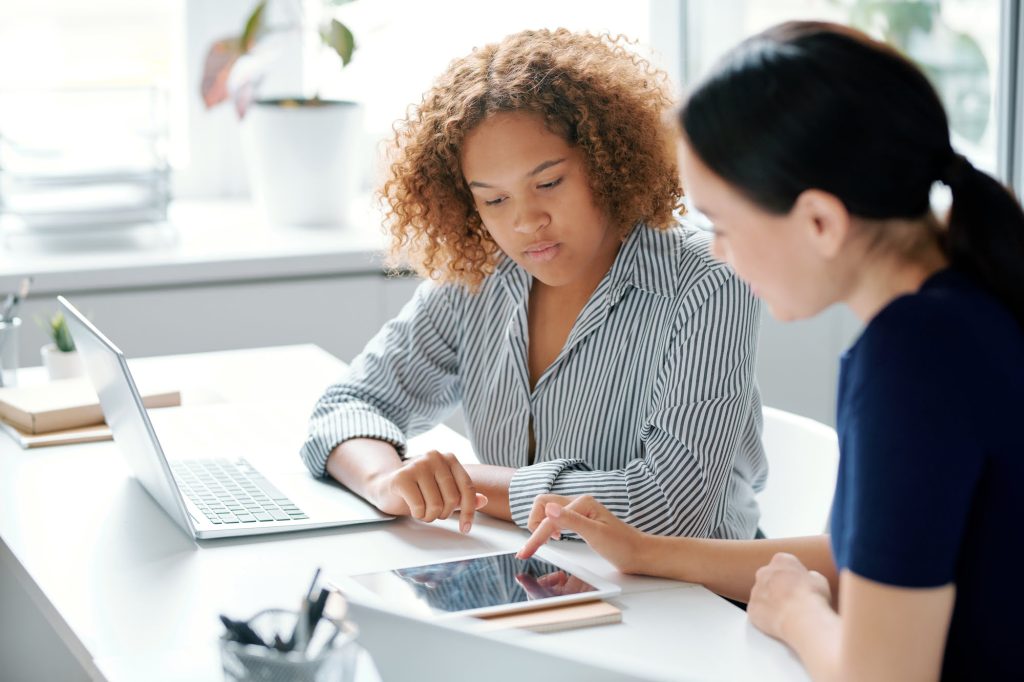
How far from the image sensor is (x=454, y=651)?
0.85 m

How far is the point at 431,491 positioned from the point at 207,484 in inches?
12.8

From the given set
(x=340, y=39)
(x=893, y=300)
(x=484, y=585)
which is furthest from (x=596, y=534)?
(x=340, y=39)

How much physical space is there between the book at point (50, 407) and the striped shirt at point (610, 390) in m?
0.38

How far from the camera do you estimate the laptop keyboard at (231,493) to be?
1.45 meters

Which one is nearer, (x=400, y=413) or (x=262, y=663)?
(x=262, y=663)

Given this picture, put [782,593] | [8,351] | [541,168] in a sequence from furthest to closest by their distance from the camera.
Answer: [8,351] < [541,168] < [782,593]

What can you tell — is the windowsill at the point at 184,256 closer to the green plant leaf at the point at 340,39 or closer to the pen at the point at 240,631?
the green plant leaf at the point at 340,39

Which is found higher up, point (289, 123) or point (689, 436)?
point (289, 123)

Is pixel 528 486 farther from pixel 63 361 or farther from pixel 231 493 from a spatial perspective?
pixel 63 361

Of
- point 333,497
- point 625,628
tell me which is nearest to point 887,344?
point 625,628

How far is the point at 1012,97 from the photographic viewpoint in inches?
111

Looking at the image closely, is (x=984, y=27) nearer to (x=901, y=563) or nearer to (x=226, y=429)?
→ (x=226, y=429)

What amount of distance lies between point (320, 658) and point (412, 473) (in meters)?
0.53

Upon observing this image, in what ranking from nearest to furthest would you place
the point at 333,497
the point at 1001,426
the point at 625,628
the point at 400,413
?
the point at 1001,426 → the point at 625,628 → the point at 333,497 → the point at 400,413
